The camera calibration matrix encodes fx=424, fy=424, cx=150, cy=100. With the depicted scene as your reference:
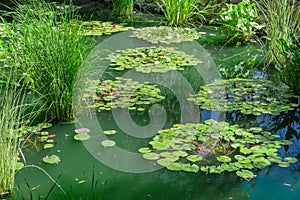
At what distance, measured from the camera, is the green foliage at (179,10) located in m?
5.94

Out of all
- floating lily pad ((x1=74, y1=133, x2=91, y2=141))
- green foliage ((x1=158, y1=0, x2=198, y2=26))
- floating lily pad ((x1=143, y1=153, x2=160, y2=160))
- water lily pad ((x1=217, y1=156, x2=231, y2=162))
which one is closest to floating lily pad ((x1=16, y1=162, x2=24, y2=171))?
floating lily pad ((x1=74, y1=133, x2=91, y2=141))

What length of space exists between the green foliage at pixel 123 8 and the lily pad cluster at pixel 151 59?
2.04 m

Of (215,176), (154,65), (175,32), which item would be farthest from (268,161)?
(175,32)

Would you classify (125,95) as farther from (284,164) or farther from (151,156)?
(284,164)

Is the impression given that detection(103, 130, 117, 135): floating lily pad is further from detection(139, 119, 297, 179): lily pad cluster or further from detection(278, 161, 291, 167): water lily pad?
detection(278, 161, 291, 167): water lily pad

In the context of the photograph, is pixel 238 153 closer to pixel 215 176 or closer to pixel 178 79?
pixel 215 176

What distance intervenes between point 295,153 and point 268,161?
290mm

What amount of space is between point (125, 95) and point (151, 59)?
102cm

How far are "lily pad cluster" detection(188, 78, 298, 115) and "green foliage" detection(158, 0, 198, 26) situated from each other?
86.6 inches

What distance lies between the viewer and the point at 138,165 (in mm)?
2736

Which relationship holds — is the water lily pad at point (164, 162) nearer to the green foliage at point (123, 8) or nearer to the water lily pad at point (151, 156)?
the water lily pad at point (151, 156)

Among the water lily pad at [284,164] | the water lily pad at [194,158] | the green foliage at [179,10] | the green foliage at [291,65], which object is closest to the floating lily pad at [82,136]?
the water lily pad at [194,158]

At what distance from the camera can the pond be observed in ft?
8.10

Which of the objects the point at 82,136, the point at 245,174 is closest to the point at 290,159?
the point at 245,174
